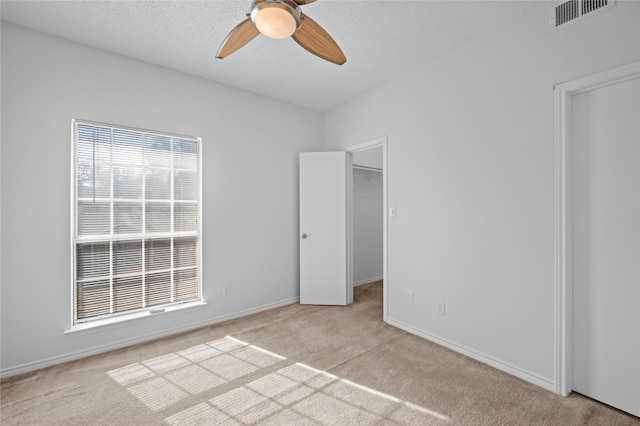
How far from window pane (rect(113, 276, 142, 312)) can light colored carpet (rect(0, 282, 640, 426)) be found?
0.39m

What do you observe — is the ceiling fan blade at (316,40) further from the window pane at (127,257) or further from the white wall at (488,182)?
the window pane at (127,257)

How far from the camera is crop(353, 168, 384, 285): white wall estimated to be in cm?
502

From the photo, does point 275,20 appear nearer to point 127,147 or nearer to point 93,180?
point 127,147

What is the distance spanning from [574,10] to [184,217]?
12.0ft

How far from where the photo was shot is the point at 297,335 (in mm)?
2977

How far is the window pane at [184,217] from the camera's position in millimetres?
3134

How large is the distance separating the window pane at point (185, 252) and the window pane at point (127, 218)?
16.0 inches

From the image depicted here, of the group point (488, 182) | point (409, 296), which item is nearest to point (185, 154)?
point (409, 296)

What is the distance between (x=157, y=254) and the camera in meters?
3.03

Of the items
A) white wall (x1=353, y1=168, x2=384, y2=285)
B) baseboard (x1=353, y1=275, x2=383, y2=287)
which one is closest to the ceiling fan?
white wall (x1=353, y1=168, x2=384, y2=285)

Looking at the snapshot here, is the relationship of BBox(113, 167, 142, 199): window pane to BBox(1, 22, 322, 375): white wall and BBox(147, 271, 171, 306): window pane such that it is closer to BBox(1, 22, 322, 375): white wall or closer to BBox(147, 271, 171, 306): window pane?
BBox(1, 22, 322, 375): white wall

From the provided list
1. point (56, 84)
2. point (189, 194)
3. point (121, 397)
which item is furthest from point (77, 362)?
point (56, 84)

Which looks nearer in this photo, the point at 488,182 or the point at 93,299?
the point at 488,182

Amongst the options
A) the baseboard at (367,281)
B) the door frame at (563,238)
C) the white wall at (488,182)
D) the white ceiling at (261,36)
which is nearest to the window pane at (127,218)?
the white ceiling at (261,36)
